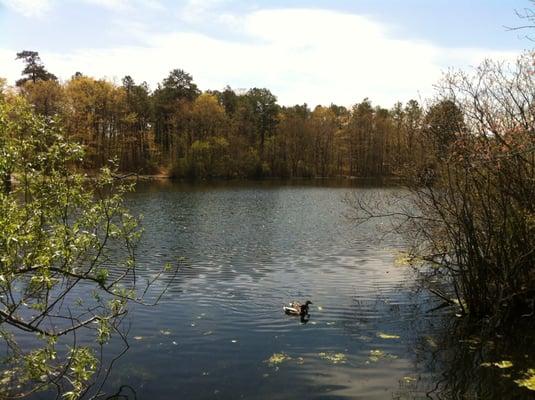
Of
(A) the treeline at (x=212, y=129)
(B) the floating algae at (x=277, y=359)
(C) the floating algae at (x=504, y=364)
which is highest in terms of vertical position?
(A) the treeline at (x=212, y=129)

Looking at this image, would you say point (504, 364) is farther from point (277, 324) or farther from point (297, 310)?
point (277, 324)

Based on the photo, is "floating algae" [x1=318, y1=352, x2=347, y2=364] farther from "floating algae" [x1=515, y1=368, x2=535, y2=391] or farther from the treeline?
the treeline

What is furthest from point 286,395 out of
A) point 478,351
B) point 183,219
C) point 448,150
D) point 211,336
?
point 183,219

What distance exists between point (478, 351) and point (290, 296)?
733cm

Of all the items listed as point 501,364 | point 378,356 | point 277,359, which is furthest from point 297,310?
point 501,364

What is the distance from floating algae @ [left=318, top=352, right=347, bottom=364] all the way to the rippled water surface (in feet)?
0.10

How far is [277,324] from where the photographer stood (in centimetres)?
1521

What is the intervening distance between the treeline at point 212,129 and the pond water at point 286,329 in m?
55.4

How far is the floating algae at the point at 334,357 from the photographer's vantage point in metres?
12.4

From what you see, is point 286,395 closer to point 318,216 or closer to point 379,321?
point 379,321

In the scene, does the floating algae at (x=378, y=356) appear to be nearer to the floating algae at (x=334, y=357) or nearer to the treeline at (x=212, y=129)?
the floating algae at (x=334, y=357)

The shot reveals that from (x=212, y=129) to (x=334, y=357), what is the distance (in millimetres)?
91903

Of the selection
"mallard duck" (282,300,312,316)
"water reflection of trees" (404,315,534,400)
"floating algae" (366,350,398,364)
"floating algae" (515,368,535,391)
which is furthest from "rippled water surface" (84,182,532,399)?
"floating algae" (515,368,535,391)

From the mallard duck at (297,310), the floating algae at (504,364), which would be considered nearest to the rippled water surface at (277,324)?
the mallard duck at (297,310)
